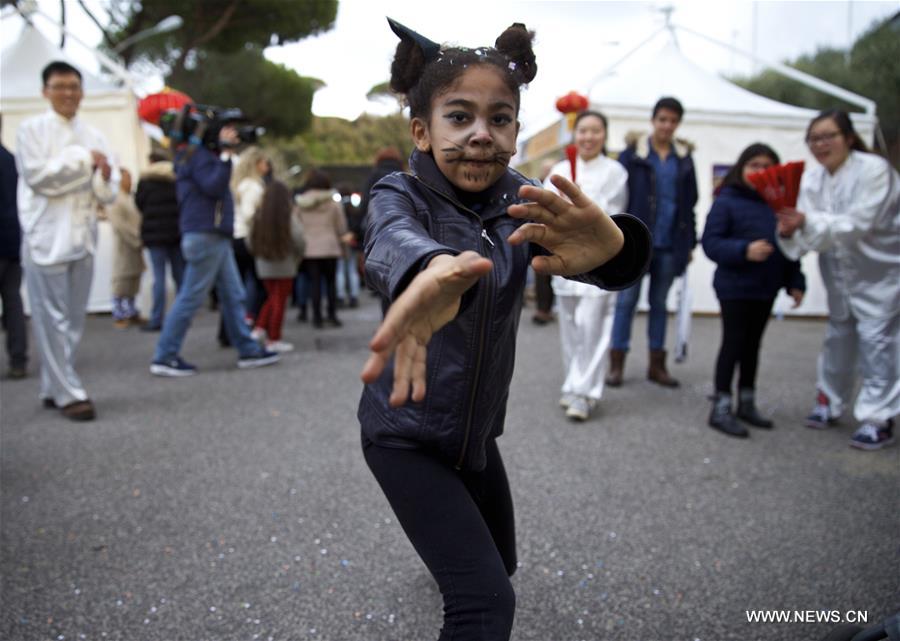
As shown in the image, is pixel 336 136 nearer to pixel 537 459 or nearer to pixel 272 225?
pixel 272 225

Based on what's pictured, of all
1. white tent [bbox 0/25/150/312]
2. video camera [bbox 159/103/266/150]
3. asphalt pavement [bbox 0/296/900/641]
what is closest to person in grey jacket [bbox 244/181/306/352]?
video camera [bbox 159/103/266/150]

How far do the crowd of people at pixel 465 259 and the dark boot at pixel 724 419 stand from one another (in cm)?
3

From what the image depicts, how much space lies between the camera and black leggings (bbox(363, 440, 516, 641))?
1411mm

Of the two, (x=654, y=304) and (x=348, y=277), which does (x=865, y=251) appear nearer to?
(x=654, y=304)

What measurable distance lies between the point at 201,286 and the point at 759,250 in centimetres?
405

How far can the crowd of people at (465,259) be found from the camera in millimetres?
1438

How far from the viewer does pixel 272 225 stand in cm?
629

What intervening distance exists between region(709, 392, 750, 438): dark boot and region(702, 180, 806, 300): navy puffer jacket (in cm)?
63

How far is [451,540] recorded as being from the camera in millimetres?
1468

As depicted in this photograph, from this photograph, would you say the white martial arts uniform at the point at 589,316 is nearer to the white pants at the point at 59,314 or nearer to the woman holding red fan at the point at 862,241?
the woman holding red fan at the point at 862,241

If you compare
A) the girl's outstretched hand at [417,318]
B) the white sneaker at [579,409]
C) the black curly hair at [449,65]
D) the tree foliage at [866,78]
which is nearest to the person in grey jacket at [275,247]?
the white sneaker at [579,409]

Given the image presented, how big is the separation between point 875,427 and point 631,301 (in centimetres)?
188

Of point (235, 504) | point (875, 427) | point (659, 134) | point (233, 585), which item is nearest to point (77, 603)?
point (233, 585)

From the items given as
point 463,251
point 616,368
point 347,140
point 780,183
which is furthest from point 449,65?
point 347,140
